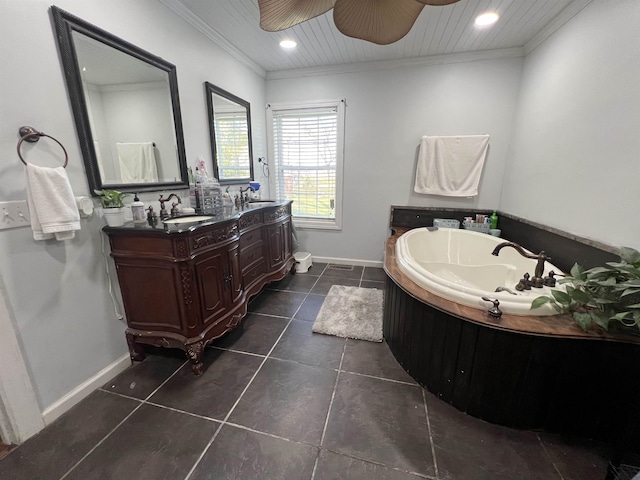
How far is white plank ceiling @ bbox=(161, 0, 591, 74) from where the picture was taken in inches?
75.1

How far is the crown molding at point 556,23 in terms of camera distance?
5.83ft

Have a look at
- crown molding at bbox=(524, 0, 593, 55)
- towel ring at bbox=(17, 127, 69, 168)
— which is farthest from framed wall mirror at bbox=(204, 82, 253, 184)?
crown molding at bbox=(524, 0, 593, 55)

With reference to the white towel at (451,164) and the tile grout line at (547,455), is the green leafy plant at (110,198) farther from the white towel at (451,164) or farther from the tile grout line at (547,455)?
the white towel at (451,164)

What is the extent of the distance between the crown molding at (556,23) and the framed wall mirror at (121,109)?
9.49 ft

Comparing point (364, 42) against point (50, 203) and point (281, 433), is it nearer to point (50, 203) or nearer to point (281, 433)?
point (50, 203)

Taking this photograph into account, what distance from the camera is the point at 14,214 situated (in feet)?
3.67

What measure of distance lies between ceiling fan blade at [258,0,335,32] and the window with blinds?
214cm

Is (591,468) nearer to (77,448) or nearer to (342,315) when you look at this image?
(342,315)

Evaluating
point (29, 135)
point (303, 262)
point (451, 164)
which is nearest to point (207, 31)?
point (29, 135)

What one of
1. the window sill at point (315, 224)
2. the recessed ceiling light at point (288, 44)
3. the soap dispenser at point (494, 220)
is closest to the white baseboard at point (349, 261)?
the window sill at point (315, 224)

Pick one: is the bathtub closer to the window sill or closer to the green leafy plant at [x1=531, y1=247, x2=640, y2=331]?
the green leafy plant at [x1=531, y1=247, x2=640, y2=331]

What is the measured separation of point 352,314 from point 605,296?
1.57m

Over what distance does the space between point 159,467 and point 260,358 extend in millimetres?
744

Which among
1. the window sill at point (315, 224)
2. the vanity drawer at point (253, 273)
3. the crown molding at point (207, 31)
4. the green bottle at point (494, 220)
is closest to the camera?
the crown molding at point (207, 31)
